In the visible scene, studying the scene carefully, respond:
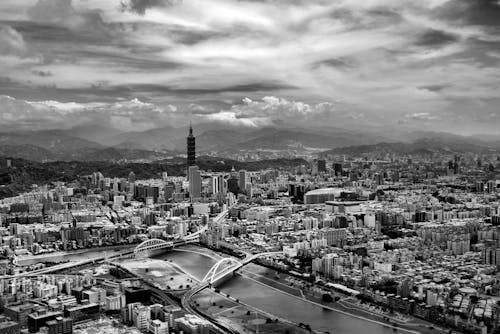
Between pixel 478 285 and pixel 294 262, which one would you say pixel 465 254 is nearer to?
pixel 478 285

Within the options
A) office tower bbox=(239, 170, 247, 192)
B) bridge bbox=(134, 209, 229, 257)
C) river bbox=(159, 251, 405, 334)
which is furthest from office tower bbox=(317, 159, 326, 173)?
river bbox=(159, 251, 405, 334)

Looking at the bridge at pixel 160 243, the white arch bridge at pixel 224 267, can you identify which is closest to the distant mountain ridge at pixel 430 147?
the bridge at pixel 160 243

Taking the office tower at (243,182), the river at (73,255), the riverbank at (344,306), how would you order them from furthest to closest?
the office tower at (243,182)
the river at (73,255)
the riverbank at (344,306)

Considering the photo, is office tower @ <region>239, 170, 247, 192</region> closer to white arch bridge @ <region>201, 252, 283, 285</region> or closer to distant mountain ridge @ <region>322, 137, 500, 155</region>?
white arch bridge @ <region>201, 252, 283, 285</region>

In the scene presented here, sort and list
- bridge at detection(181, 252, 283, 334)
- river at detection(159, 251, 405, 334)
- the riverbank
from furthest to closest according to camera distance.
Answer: bridge at detection(181, 252, 283, 334), river at detection(159, 251, 405, 334), the riverbank

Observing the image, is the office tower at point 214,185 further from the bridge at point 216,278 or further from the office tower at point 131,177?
the bridge at point 216,278

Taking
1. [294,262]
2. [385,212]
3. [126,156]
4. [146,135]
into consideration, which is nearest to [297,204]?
[385,212]
